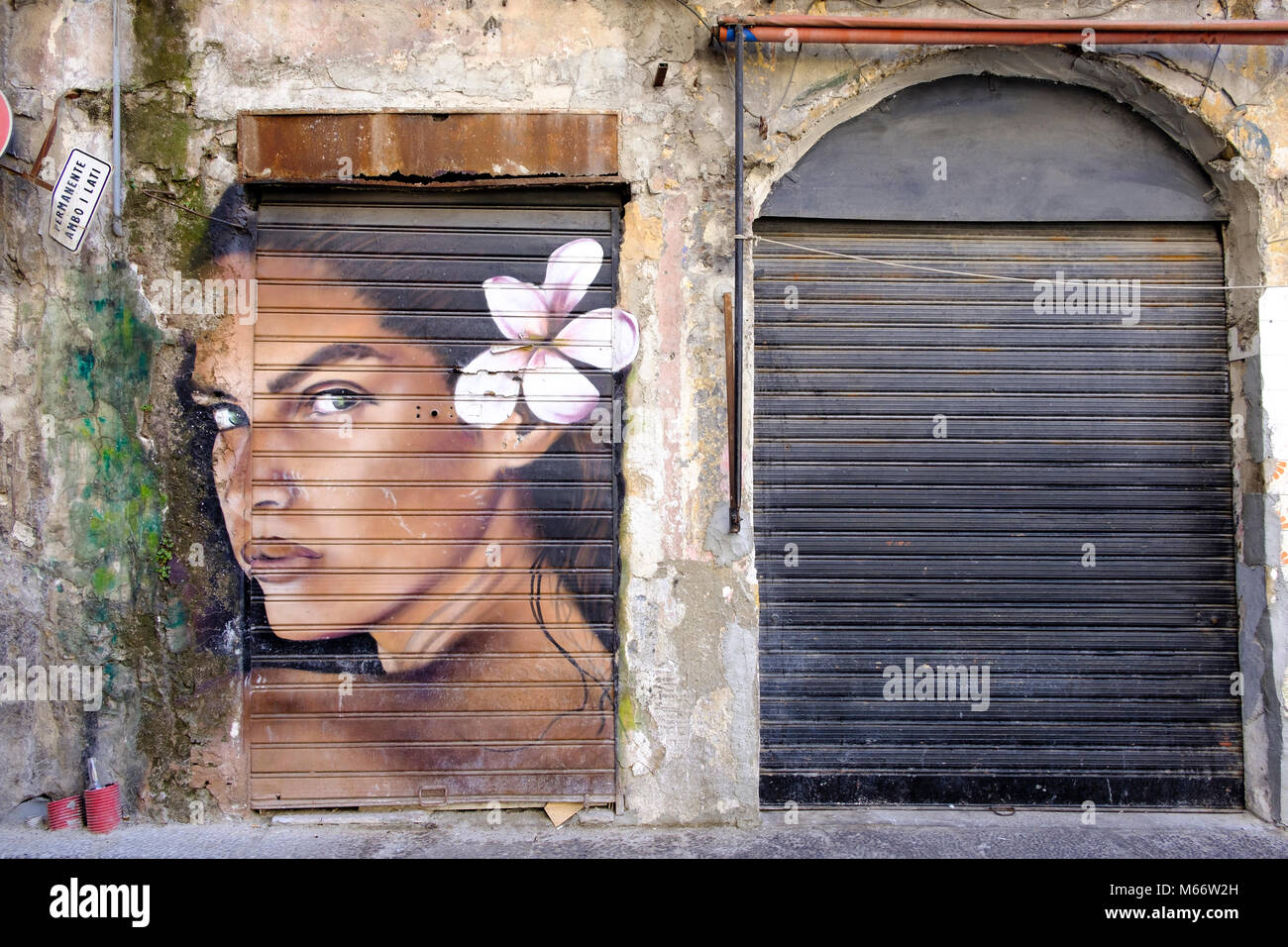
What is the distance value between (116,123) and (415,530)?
249 centimetres

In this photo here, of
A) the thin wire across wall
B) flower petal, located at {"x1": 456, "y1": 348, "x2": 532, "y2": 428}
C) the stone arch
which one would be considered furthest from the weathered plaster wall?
flower petal, located at {"x1": 456, "y1": 348, "x2": 532, "y2": 428}

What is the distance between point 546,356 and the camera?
4.18 m

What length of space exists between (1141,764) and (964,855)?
128cm

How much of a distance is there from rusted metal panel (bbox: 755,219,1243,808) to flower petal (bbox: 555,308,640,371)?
0.74 metres

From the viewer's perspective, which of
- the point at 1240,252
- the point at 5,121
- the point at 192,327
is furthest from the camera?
the point at 1240,252

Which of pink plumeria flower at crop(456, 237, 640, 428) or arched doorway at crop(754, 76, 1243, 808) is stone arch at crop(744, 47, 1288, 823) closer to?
arched doorway at crop(754, 76, 1243, 808)

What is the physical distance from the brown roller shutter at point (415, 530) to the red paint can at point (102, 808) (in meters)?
0.64

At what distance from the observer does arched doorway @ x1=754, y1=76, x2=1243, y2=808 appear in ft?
14.2

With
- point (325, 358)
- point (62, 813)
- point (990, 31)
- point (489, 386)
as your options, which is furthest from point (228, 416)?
point (990, 31)

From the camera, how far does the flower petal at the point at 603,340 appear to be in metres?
4.17

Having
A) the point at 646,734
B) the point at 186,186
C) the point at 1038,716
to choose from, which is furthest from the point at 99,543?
the point at 1038,716

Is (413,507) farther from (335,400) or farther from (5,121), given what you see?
(5,121)

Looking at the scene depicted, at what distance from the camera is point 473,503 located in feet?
13.6

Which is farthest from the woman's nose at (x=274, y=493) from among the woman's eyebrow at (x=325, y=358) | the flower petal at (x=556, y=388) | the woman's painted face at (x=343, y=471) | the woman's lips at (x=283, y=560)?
the flower petal at (x=556, y=388)
